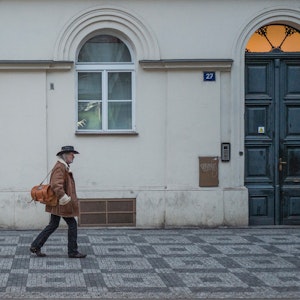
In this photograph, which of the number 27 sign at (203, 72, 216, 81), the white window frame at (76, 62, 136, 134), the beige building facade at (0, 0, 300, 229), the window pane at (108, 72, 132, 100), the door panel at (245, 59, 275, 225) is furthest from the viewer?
the door panel at (245, 59, 275, 225)

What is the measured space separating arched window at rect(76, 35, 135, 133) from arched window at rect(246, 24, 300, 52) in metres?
2.52

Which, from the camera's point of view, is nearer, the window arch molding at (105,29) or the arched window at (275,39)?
the window arch molding at (105,29)

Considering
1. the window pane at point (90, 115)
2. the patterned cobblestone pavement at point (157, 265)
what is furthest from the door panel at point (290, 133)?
the window pane at point (90, 115)

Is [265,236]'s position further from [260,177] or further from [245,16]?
[245,16]

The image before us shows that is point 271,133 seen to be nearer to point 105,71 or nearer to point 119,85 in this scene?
point 119,85

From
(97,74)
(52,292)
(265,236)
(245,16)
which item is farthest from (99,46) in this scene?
(52,292)

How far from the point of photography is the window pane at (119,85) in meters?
14.6

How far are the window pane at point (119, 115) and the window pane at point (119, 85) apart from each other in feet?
0.45

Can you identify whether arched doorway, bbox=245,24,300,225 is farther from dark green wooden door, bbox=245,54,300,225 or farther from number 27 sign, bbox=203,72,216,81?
number 27 sign, bbox=203,72,216,81

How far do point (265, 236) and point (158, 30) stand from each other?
4.39 meters

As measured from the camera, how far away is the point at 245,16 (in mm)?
14547

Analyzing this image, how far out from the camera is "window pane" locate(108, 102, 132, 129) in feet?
47.9

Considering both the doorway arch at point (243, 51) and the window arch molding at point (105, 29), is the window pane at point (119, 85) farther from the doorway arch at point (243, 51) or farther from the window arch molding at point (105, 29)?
the doorway arch at point (243, 51)

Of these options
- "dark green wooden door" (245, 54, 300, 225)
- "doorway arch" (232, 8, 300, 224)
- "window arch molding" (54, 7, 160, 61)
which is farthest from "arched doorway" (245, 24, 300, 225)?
"window arch molding" (54, 7, 160, 61)
